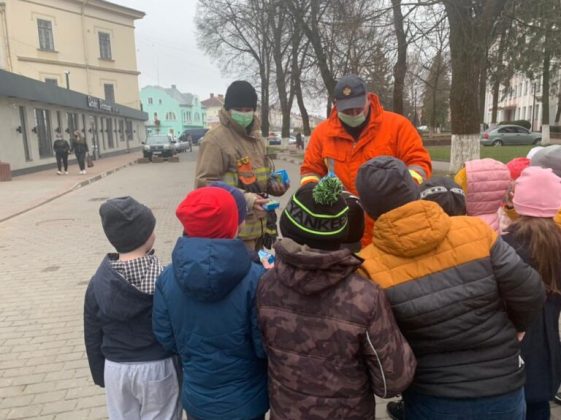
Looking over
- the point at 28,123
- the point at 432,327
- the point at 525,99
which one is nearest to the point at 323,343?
the point at 432,327

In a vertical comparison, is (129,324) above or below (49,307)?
above

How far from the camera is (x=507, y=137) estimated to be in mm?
31719

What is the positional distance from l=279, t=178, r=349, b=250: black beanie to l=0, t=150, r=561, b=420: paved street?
178cm

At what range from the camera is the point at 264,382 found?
203cm

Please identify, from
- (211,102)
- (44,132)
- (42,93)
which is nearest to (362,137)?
(42,93)

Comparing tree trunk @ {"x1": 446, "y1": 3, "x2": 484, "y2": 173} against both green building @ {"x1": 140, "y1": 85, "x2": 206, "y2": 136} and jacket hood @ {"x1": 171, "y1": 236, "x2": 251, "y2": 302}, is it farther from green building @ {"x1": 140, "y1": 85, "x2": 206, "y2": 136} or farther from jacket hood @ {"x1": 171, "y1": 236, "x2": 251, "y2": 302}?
green building @ {"x1": 140, "y1": 85, "x2": 206, "y2": 136}

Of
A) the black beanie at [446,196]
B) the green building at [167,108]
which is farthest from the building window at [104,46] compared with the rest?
the black beanie at [446,196]

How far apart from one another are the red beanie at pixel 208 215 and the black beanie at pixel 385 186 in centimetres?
56

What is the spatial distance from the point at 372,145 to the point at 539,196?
41.0 inches

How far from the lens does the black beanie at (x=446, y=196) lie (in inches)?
84.7

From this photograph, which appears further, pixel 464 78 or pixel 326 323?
pixel 464 78

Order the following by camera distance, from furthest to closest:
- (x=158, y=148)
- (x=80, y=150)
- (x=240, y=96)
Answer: (x=158, y=148)
(x=80, y=150)
(x=240, y=96)

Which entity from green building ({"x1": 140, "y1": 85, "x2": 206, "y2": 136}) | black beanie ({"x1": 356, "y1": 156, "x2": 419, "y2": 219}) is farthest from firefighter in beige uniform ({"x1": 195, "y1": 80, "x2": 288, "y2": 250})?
green building ({"x1": 140, "y1": 85, "x2": 206, "y2": 136})

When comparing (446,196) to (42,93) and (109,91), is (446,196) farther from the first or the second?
(109,91)
